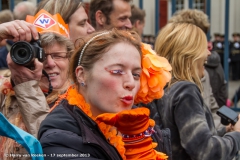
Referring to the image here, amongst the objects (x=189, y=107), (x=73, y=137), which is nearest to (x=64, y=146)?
(x=73, y=137)

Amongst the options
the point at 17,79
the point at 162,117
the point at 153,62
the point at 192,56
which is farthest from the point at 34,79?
the point at 192,56

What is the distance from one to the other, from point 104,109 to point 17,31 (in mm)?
635

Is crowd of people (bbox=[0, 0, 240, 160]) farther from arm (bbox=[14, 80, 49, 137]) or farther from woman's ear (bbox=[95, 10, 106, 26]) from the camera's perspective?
woman's ear (bbox=[95, 10, 106, 26])

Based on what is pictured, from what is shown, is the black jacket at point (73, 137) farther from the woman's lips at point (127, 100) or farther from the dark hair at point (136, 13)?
the dark hair at point (136, 13)

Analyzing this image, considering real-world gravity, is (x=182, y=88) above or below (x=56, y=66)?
below

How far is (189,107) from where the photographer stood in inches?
106

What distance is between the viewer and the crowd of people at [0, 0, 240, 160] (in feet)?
6.14

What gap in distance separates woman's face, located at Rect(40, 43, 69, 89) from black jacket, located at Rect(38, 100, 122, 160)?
0.77 metres

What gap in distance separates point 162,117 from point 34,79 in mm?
857

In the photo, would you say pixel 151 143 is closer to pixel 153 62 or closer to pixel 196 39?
pixel 153 62

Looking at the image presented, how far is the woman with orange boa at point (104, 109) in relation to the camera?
179 cm

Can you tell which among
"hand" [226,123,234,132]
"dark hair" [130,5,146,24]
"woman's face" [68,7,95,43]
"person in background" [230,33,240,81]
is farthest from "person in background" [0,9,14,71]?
"person in background" [230,33,240,81]

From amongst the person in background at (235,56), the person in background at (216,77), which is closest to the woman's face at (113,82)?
the person in background at (216,77)

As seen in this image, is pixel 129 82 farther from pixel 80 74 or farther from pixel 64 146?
pixel 64 146
